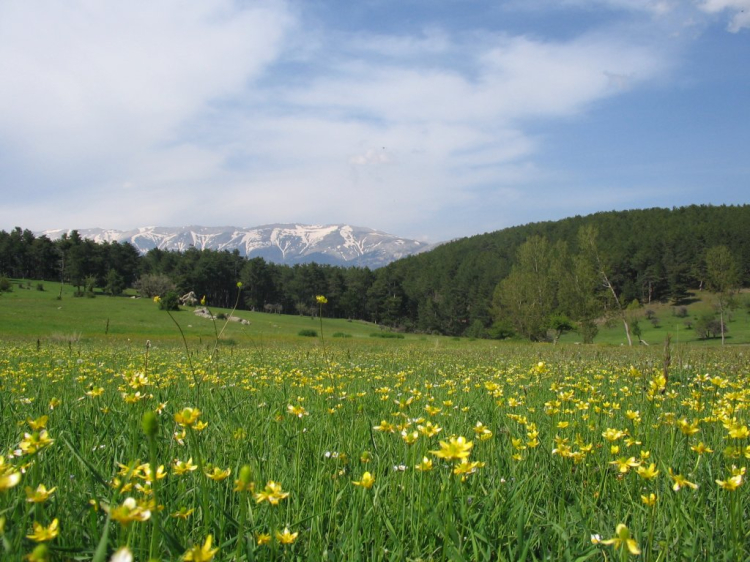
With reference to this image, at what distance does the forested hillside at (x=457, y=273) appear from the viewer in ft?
216

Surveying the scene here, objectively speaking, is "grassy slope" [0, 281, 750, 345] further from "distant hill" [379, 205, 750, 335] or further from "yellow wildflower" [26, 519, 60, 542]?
"yellow wildflower" [26, 519, 60, 542]

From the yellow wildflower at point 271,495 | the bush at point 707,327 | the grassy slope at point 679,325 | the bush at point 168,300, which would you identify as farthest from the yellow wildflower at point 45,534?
the bush at point 707,327

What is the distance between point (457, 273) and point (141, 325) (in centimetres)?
10783

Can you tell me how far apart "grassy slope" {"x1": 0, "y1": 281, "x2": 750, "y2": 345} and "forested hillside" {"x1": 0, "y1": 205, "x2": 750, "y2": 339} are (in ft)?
A: 28.2

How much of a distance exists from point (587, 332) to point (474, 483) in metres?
51.4

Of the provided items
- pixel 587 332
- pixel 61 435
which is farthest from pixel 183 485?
pixel 587 332

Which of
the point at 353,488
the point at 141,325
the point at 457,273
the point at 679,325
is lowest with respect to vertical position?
the point at 679,325

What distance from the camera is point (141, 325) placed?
41.7 metres

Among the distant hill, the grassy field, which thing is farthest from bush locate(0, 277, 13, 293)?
the grassy field

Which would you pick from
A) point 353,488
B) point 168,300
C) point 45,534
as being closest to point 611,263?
point 168,300

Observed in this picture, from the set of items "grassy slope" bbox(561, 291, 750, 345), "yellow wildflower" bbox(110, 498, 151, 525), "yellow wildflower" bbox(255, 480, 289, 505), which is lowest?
"grassy slope" bbox(561, 291, 750, 345)

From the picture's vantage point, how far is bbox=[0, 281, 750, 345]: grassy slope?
28.1 metres

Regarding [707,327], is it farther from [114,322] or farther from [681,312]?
[114,322]

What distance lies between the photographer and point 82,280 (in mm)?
95062
